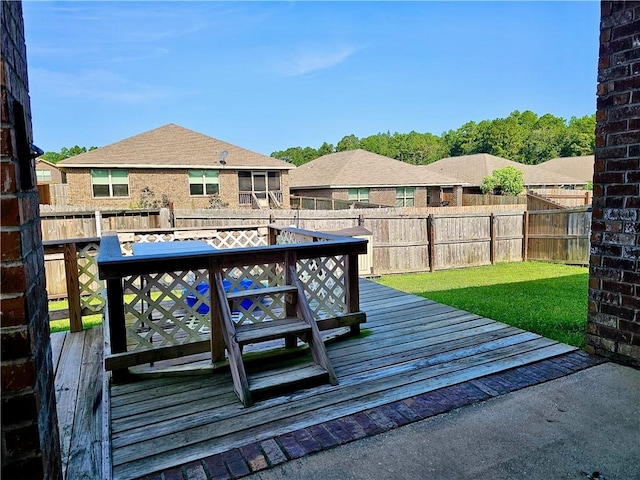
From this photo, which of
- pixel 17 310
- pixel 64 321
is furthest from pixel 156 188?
pixel 17 310

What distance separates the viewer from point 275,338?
341 centimetres

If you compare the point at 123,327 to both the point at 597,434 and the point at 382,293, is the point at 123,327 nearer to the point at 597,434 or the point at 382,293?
the point at 597,434

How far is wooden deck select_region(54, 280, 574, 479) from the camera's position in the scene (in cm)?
252

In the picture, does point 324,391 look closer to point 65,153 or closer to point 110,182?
point 110,182

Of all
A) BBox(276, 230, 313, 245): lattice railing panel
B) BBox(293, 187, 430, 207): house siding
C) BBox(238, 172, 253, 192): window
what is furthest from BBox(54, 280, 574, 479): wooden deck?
BBox(293, 187, 430, 207): house siding

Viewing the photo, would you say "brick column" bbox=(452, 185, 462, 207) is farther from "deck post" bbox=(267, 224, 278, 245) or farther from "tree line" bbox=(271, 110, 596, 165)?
"tree line" bbox=(271, 110, 596, 165)

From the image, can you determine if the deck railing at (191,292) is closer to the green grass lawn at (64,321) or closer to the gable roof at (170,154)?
the green grass lawn at (64,321)

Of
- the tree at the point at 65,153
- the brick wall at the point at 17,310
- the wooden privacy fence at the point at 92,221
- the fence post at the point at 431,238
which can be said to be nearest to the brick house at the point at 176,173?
the wooden privacy fence at the point at 92,221

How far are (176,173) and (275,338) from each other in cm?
1639

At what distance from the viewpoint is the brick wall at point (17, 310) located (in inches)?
38.9

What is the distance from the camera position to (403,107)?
181 ft

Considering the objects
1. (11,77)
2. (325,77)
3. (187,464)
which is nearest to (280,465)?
(187,464)

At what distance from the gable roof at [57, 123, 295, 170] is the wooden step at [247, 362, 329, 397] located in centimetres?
1624

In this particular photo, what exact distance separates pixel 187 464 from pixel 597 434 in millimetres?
2421
